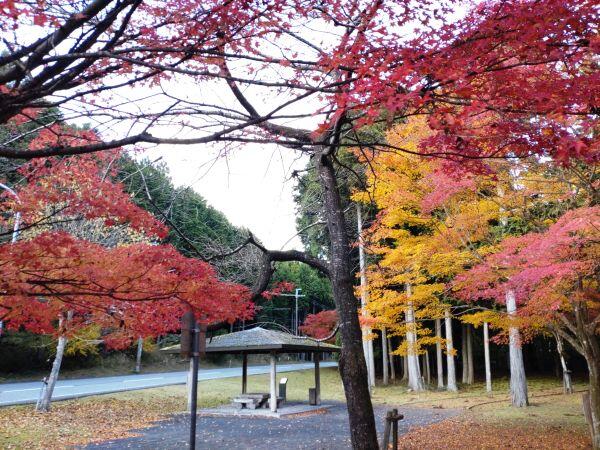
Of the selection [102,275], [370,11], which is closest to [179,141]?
[102,275]

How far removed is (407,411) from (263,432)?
608cm

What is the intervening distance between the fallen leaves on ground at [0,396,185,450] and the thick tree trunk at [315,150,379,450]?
7.60 m

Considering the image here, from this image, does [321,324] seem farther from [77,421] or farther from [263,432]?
[77,421]

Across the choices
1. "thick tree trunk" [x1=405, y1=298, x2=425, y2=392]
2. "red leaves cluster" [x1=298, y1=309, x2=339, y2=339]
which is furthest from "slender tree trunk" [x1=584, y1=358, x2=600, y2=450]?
"red leaves cluster" [x1=298, y1=309, x2=339, y2=339]

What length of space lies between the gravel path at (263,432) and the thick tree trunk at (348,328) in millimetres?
4819

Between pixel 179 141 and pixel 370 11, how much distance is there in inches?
123

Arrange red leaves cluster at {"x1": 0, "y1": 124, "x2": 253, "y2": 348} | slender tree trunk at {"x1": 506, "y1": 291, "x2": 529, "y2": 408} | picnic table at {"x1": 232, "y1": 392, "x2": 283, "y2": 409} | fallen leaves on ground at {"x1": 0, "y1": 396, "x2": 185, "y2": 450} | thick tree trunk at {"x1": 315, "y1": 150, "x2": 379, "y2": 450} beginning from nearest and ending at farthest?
1. red leaves cluster at {"x1": 0, "y1": 124, "x2": 253, "y2": 348}
2. thick tree trunk at {"x1": 315, "y1": 150, "x2": 379, "y2": 450}
3. fallen leaves on ground at {"x1": 0, "y1": 396, "x2": 185, "y2": 450}
4. slender tree trunk at {"x1": 506, "y1": 291, "x2": 529, "y2": 408}
5. picnic table at {"x1": 232, "y1": 392, "x2": 283, "y2": 409}

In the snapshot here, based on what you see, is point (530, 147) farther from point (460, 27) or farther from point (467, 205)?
point (467, 205)

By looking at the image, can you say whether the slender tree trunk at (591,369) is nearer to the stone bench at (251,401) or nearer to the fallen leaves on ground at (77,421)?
the fallen leaves on ground at (77,421)

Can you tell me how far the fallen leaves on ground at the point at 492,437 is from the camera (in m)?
9.53

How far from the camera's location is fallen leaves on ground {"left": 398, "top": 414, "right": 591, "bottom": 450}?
375 inches

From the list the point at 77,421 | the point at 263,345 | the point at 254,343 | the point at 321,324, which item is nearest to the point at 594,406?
the point at 263,345

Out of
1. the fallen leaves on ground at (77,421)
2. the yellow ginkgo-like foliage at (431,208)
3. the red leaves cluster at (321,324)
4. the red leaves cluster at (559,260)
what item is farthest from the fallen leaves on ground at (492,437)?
the red leaves cluster at (321,324)

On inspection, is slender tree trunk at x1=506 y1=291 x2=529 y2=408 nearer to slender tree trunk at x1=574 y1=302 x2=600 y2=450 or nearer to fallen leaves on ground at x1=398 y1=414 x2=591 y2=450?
fallen leaves on ground at x1=398 y1=414 x2=591 y2=450
